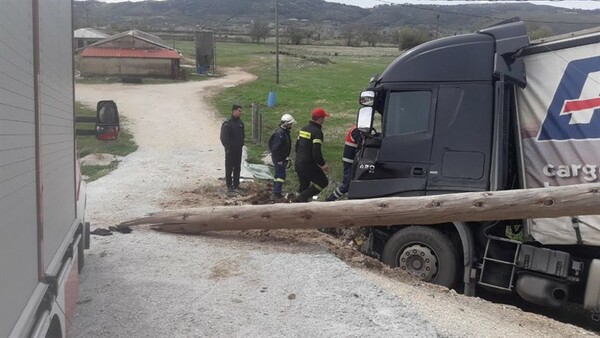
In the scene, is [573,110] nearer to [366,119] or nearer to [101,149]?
[366,119]

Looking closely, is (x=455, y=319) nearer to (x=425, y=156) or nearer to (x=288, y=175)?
(x=425, y=156)

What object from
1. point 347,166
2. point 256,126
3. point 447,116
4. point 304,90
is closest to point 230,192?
point 347,166

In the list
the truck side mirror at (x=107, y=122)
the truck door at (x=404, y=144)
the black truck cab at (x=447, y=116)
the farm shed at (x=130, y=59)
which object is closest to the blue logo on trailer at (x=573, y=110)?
the black truck cab at (x=447, y=116)

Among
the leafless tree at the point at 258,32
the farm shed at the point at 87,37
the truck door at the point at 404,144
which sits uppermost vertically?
the leafless tree at the point at 258,32

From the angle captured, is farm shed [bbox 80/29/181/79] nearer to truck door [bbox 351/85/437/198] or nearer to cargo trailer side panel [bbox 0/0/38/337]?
truck door [bbox 351/85/437/198]

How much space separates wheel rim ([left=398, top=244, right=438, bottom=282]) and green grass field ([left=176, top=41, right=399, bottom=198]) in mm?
5498

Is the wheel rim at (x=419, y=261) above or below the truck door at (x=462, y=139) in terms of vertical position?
below

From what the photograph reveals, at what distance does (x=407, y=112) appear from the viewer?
25.2 feet

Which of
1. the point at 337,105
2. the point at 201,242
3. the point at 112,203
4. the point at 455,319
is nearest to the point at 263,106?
the point at 337,105

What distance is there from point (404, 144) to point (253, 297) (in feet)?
8.97

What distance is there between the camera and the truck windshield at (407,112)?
297 inches

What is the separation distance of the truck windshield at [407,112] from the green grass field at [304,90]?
5.23 m

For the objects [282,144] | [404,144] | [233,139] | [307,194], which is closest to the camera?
[404,144]

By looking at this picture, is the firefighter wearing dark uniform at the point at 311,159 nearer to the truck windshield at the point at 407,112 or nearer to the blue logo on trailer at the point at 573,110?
the truck windshield at the point at 407,112
